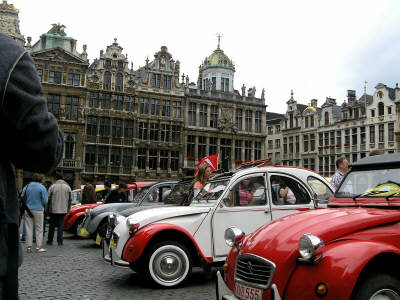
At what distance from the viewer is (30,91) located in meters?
1.62

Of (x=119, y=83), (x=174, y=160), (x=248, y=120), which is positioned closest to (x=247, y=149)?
(x=248, y=120)

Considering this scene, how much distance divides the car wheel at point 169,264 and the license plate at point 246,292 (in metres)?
2.81

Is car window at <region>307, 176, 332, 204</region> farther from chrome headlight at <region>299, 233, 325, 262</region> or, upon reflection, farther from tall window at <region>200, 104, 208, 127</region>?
tall window at <region>200, 104, 208, 127</region>

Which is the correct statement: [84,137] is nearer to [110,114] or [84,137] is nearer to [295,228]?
[110,114]

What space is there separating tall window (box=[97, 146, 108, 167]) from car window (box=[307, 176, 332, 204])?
35.5 m

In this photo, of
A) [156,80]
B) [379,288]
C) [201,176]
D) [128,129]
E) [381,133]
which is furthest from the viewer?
[381,133]

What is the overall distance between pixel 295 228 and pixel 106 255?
191 inches

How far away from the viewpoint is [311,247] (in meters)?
3.61

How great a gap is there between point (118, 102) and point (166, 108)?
528 cm

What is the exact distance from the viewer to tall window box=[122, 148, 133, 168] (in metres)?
42.2

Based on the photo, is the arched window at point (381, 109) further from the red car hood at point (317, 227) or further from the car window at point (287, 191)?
the red car hood at point (317, 227)

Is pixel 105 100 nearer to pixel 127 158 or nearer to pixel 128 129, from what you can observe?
pixel 128 129

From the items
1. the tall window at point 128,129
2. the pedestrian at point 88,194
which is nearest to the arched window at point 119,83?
the tall window at point 128,129

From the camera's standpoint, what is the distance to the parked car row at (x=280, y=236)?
3.61 m
